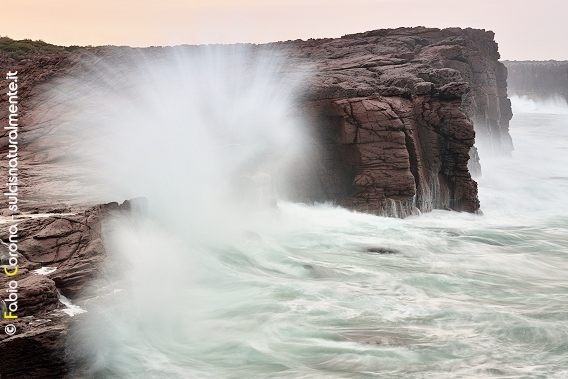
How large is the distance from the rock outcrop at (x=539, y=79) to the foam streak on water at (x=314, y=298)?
2682 inches

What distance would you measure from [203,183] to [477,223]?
8094 millimetres

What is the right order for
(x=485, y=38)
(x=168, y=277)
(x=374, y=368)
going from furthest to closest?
(x=485, y=38), (x=168, y=277), (x=374, y=368)

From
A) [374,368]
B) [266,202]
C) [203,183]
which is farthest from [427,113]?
[374,368]

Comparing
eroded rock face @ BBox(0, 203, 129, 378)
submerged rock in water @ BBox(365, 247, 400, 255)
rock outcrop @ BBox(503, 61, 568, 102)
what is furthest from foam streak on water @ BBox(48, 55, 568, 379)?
rock outcrop @ BBox(503, 61, 568, 102)

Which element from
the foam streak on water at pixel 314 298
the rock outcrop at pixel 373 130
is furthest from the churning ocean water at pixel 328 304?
the rock outcrop at pixel 373 130

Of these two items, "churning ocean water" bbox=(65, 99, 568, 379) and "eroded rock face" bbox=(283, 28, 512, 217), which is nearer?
"churning ocean water" bbox=(65, 99, 568, 379)

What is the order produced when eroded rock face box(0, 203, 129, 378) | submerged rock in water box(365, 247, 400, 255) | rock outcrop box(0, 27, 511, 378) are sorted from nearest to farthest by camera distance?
eroded rock face box(0, 203, 129, 378)
submerged rock in water box(365, 247, 400, 255)
rock outcrop box(0, 27, 511, 378)

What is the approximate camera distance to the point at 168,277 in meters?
9.52

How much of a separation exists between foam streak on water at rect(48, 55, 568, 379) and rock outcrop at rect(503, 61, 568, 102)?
68119 mm

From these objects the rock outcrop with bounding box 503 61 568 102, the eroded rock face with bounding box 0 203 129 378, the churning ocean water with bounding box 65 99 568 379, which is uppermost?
the rock outcrop with bounding box 503 61 568 102

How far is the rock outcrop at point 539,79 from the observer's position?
7738 cm

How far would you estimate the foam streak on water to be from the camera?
7.24 metres

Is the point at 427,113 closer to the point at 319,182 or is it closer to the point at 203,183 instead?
the point at 319,182

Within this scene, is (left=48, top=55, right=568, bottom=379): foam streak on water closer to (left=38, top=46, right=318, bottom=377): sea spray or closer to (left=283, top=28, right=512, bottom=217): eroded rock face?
Answer: (left=38, top=46, right=318, bottom=377): sea spray
